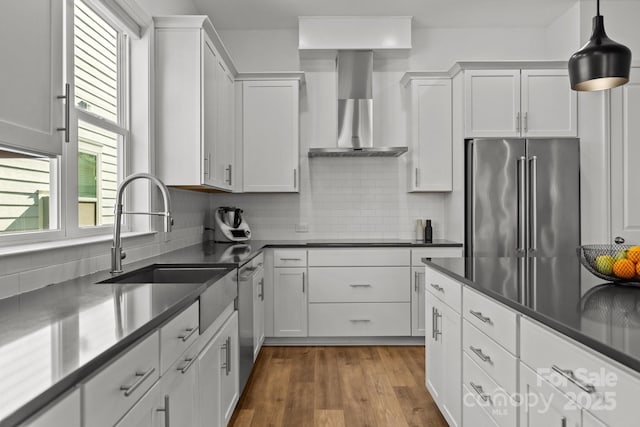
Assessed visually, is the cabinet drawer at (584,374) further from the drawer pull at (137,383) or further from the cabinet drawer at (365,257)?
the cabinet drawer at (365,257)

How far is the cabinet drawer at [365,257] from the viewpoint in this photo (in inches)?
164

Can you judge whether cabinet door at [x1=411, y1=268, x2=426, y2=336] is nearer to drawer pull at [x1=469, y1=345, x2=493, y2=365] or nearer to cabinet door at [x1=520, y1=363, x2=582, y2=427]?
drawer pull at [x1=469, y1=345, x2=493, y2=365]

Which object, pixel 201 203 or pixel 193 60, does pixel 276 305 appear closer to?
pixel 201 203

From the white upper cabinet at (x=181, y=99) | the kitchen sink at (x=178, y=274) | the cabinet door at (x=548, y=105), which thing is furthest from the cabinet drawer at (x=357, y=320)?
the cabinet door at (x=548, y=105)

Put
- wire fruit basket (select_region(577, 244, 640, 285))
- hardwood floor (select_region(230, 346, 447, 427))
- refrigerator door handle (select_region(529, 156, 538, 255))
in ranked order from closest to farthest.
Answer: wire fruit basket (select_region(577, 244, 640, 285)), hardwood floor (select_region(230, 346, 447, 427)), refrigerator door handle (select_region(529, 156, 538, 255))

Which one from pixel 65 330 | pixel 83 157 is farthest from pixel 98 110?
pixel 65 330

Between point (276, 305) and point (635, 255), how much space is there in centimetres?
300

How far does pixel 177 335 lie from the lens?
158 cm

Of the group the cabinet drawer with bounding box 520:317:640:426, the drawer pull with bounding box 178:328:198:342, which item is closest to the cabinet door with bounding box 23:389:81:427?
the drawer pull with bounding box 178:328:198:342

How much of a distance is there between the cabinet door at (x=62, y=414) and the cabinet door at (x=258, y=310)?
8.38 ft

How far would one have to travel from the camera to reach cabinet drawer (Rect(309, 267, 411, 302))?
4.18 metres

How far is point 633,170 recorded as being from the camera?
159 inches

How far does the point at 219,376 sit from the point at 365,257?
2.17 meters

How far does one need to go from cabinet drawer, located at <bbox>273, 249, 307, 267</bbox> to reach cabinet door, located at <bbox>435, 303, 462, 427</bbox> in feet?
5.80
